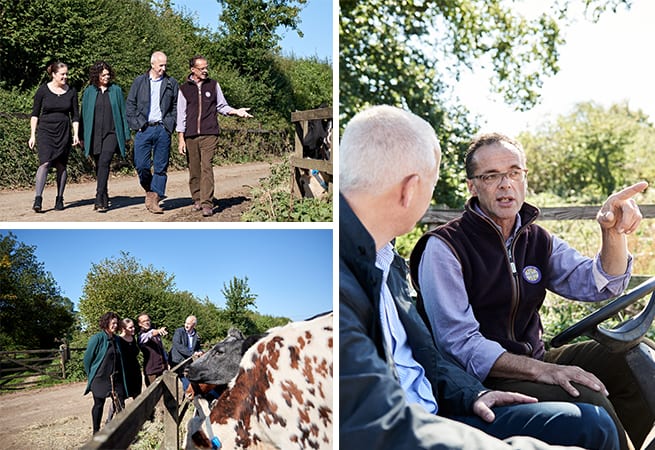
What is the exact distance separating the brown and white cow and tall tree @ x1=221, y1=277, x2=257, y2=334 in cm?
6

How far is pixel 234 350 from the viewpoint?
214cm

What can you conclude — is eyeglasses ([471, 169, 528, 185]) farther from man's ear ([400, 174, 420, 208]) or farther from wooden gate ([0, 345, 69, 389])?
wooden gate ([0, 345, 69, 389])

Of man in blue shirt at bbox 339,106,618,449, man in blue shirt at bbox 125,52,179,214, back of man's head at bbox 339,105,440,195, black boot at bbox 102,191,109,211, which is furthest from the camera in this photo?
man in blue shirt at bbox 125,52,179,214

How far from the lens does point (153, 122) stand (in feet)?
7.59

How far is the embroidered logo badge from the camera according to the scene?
261cm

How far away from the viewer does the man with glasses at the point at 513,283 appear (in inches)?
92.4

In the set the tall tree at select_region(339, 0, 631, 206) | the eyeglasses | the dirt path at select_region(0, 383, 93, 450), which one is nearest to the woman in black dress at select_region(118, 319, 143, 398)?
the dirt path at select_region(0, 383, 93, 450)

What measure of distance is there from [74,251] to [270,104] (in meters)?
0.96

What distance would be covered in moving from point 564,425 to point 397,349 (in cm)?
48

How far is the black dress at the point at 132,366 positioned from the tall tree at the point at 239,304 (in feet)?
0.85

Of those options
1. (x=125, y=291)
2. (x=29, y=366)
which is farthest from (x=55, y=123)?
(x=29, y=366)

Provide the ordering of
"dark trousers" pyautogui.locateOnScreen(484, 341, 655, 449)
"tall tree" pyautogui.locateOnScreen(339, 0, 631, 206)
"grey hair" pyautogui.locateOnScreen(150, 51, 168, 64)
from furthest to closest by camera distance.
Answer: "tall tree" pyautogui.locateOnScreen(339, 0, 631, 206) < "dark trousers" pyautogui.locateOnScreen(484, 341, 655, 449) < "grey hair" pyautogui.locateOnScreen(150, 51, 168, 64)

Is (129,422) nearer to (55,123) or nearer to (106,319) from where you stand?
(106,319)

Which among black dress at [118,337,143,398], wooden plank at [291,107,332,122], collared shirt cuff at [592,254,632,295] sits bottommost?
black dress at [118,337,143,398]
